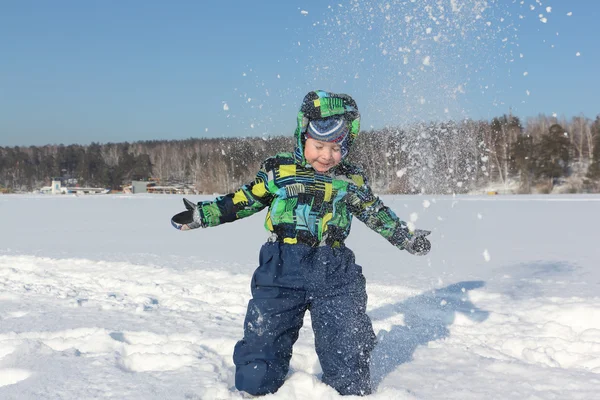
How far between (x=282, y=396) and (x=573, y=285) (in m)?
4.33

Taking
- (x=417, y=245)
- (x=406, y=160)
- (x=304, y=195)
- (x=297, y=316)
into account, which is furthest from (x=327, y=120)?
(x=406, y=160)

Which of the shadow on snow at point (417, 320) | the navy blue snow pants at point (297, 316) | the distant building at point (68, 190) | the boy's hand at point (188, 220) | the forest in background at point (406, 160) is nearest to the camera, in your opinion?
the navy blue snow pants at point (297, 316)

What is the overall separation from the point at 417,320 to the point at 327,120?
2.33 m

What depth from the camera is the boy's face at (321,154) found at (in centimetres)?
283

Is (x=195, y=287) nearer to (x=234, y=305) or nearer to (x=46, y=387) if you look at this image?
(x=234, y=305)

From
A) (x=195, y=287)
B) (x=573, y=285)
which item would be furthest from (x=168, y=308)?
(x=573, y=285)

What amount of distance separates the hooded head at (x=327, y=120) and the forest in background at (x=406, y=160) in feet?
0.95

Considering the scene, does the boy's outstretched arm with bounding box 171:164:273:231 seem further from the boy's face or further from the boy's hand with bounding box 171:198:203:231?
the boy's face

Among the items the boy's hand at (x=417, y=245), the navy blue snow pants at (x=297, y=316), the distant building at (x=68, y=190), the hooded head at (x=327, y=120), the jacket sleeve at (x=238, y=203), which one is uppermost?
the hooded head at (x=327, y=120)

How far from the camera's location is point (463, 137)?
1041 cm

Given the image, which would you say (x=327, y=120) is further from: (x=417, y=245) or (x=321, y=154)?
(x=417, y=245)

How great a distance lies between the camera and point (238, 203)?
293 cm

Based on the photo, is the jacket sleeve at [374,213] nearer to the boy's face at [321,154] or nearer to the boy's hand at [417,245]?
the boy's hand at [417,245]

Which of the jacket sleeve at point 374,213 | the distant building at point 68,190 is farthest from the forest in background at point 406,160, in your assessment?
the distant building at point 68,190
